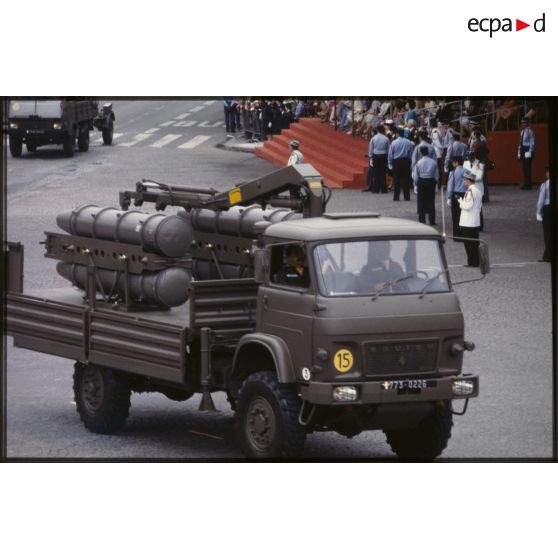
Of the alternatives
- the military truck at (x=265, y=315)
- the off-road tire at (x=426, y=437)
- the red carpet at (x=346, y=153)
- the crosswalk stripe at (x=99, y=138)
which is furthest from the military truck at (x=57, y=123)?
the off-road tire at (x=426, y=437)

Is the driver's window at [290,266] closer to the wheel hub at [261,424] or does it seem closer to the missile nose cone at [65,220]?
the wheel hub at [261,424]

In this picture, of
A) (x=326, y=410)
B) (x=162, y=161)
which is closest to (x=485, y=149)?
(x=162, y=161)

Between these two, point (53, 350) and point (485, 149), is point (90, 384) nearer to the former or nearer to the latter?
point (53, 350)

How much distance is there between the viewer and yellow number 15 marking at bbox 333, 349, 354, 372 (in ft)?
52.4

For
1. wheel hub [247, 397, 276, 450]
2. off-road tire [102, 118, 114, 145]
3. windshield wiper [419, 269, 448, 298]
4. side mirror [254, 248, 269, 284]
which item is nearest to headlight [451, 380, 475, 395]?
windshield wiper [419, 269, 448, 298]

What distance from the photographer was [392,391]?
15938 millimetres

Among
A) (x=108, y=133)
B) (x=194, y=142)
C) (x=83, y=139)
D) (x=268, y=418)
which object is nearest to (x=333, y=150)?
(x=194, y=142)

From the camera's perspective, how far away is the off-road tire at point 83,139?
41406 millimetres

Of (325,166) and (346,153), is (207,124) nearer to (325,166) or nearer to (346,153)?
(325,166)

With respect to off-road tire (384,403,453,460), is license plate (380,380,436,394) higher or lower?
higher

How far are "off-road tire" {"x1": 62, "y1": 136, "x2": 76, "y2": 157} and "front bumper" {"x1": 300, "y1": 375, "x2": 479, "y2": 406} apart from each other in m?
25.6

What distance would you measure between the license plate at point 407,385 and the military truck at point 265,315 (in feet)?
0.04

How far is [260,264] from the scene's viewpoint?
16.8m

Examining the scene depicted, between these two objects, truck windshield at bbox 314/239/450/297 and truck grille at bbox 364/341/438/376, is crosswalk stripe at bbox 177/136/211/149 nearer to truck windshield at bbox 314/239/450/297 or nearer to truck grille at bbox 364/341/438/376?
truck windshield at bbox 314/239/450/297
